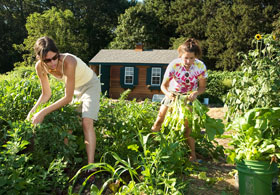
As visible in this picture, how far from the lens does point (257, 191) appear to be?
2451 millimetres

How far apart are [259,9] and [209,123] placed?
80.7 ft

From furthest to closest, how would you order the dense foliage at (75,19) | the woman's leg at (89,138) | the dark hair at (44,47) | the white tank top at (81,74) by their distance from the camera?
1. the dense foliage at (75,19)
2. the white tank top at (81,74)
3. the woman's leg at (89,138)
4. the dark hair at (44,47)

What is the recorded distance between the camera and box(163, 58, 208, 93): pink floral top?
341 centimetres

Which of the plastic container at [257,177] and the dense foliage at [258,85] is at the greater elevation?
the dense foliage at [258,85]

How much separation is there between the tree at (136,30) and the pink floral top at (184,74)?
77.4 ft

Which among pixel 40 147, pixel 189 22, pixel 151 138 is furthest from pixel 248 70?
pixel 189 22

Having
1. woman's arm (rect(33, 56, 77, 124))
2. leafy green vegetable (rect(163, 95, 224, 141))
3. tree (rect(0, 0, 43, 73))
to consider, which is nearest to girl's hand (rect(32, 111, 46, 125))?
woman's arm (rect(33, 56, 77, 124))

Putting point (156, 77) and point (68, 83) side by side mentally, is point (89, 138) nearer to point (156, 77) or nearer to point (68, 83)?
point (68, 83)

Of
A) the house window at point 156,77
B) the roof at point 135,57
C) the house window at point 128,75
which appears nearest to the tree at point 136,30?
the roof at point 135,57

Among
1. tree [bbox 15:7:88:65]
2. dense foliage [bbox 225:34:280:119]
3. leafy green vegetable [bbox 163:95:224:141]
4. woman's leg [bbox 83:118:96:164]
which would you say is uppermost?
tree [bbox 15:7:88:65]

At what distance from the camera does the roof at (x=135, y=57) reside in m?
17.2

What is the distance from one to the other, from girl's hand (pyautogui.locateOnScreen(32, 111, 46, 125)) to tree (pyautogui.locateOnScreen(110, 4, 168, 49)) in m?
24.6

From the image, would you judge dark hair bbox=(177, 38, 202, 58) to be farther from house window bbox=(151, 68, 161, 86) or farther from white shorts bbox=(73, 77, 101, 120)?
house window bbox=(151, 68, 161, 86)

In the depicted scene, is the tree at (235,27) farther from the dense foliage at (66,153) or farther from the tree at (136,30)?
the dense foliage at (66,153)
